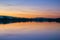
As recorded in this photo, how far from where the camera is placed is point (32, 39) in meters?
8.43

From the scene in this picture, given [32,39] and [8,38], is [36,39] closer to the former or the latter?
[32,39]

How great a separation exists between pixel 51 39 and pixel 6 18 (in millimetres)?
30885

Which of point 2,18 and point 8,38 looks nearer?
point 8,38

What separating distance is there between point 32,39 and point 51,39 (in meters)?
0.96

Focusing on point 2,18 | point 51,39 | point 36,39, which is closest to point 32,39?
point 36,39

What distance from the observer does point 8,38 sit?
28.6ft

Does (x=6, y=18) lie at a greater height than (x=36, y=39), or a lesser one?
greater

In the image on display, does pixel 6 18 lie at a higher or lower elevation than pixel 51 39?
higher

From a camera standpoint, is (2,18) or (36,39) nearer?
(36,39)

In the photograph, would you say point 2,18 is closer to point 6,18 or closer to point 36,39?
point 6,18

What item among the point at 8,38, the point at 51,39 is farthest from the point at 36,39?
the point at 8,38

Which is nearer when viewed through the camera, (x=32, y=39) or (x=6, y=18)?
(x=32, y=39)

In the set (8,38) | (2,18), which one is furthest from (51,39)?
(2,18)

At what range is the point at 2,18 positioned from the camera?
125ft
